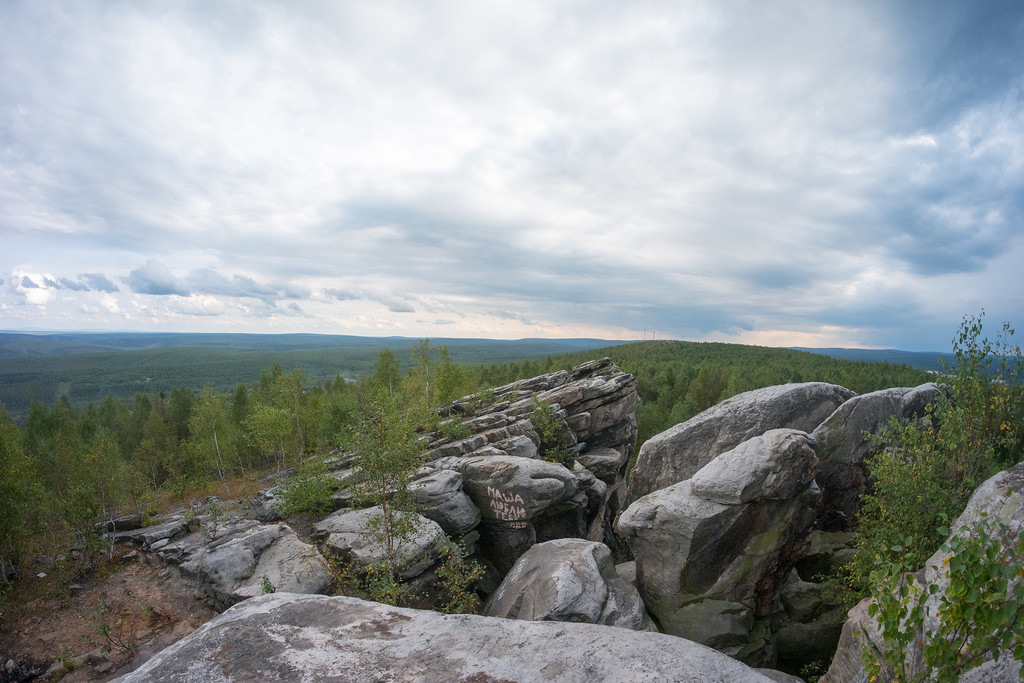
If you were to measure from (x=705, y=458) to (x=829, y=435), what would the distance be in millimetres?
5942

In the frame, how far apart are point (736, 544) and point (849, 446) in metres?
9.19

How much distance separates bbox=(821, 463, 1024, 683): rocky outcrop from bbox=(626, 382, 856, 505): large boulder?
1162 cm

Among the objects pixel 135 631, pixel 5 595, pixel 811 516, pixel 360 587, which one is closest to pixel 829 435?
pixel 811 516

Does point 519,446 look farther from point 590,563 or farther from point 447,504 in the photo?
point 590,563

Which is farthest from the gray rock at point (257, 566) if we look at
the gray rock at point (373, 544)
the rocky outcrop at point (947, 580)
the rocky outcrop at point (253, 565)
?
the rocky outcrop at point (947, 580)

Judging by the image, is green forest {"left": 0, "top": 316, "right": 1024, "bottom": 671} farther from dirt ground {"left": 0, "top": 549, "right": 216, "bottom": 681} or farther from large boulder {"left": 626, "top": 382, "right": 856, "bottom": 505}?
large boulder {"left": 626, "top": 382, "right": 856, "bottom": 505}

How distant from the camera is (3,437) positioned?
23.0 metres

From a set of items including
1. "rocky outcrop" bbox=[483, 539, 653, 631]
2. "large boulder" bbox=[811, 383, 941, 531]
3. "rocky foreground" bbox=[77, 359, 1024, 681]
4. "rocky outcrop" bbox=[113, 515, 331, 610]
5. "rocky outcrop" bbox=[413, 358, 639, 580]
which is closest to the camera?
"rocky foreground" bbox=[77, 359, 1024, 681]

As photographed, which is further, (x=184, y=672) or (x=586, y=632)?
(x=586, y=632)

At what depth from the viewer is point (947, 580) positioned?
937 centimetres

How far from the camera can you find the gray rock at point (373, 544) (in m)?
16.2

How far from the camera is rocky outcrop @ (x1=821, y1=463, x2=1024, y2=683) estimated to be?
22.7 feet

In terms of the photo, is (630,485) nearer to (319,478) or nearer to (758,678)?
(319,478)

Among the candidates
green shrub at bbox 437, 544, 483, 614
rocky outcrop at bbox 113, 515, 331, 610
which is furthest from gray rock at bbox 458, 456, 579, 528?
rocky outcrop at bbox 113, 515, 331, 610
